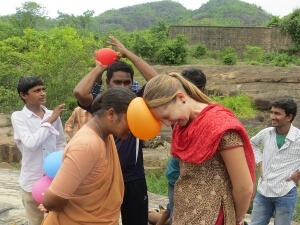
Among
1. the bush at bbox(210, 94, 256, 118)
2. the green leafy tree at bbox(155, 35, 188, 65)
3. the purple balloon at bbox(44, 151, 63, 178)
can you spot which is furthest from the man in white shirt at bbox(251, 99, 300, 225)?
the green leafy tree at bbox(155, 35, 188, 65)

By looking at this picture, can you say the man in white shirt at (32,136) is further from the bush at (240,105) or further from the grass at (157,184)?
the bush at (240,105)

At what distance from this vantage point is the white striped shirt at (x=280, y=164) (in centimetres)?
282

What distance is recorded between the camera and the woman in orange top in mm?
1648

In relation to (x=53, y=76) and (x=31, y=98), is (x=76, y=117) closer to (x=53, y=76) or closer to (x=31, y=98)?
(x=31, y=98)

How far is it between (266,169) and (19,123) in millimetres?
1826

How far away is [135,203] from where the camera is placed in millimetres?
2494

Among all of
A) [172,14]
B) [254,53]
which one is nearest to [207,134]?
[254,53]

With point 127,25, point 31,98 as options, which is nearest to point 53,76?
point 31,98

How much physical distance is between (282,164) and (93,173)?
1.65 meters

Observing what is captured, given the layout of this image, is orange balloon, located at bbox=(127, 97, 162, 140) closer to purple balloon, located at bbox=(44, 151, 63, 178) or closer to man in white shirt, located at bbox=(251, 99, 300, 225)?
purple balloon, located at bbox=(44, 151, 63, 178)

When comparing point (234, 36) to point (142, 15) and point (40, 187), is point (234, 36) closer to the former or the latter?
point (40, 187)

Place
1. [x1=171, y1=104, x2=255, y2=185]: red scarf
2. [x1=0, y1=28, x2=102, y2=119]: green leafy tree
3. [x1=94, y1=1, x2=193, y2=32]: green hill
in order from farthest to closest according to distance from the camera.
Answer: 1. [x1=94, y1=1, x2=193, y2=32]: green hill
2. [x1=0, y1=28, x2=102, y2=119]: green leafy tree
3. [x1=171, y1=104, x2=255, y2=185]: red scarf

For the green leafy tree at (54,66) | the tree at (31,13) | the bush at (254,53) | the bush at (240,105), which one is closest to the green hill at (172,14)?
the tree at (31,13)

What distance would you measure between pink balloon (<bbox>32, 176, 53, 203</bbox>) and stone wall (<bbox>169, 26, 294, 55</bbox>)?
19917 millimetres
